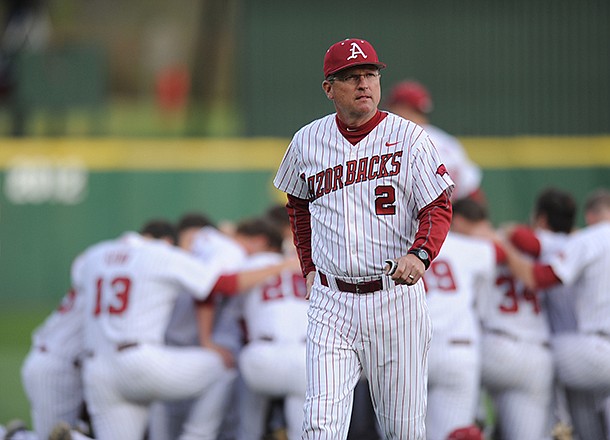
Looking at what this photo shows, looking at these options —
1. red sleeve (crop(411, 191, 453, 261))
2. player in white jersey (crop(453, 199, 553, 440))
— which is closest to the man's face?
red sleeve (crop(411, 191, 453, 261))

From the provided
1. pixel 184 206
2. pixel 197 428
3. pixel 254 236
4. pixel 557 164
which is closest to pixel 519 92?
pixel 557 164

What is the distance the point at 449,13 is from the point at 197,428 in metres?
8.48

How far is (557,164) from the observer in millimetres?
14086

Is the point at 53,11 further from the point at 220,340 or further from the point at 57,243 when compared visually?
the point at 220,340

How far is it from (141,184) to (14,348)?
2.90 metres

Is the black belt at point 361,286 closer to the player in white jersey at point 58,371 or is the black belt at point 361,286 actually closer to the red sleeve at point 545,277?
the red sleeve at point 545,277

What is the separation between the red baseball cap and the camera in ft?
16.4

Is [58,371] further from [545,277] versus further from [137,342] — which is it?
[545,277]

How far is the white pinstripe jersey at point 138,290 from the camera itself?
22.6 ft

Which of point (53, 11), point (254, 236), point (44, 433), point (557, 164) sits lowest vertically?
point (44, 433)

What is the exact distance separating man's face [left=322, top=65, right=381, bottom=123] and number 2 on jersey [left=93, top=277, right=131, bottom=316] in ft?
7.56

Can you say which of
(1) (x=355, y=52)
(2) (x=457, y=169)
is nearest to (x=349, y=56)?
(1) (x=355, y=52)

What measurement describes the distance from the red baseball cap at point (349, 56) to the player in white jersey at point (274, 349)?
2347 millimetres

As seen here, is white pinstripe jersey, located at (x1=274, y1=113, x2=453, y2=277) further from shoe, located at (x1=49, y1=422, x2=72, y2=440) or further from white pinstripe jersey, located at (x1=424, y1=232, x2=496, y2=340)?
shoe, located at (x1=49, y1=422, x2=72, y2=440)
